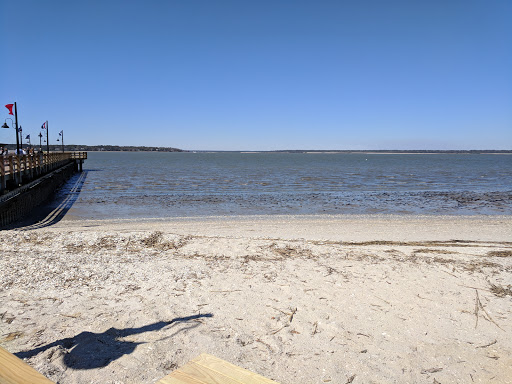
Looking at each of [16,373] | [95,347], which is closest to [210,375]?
[16,373]

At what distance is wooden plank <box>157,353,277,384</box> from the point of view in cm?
192

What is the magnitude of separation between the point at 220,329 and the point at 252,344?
0.49 meters

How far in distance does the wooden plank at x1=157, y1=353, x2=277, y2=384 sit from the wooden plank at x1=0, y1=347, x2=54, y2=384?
1.82 feet

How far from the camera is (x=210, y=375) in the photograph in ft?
6.49

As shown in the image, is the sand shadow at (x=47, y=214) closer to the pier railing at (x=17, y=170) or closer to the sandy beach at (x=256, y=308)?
the pier railing at (x=17, y=170)

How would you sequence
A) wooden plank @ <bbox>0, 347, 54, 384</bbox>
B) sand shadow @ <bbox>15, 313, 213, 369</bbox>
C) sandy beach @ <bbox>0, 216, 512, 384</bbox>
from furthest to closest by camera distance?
1. sandy beach @ <bbox>0, 216, 512, 384</bbox>
2. sand shadow @ <bbox>15, 313, 213, 369</bbox>
3. wooden plank @ <bbox>0, 347, 54, 384</bbox>

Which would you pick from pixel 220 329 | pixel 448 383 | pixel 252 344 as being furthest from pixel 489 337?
pixel 220 329

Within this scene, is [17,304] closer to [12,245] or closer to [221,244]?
[12,245]

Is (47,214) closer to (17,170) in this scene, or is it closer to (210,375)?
(17,170)

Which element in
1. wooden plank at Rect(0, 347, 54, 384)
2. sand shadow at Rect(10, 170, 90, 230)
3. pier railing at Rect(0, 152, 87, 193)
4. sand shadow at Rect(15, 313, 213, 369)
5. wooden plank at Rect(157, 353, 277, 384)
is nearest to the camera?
wooden plank at Rect(0, 347, 54, 384)

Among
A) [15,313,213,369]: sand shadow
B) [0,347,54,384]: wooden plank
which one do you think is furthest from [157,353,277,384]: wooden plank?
[15,313,213,369]: sand shadow

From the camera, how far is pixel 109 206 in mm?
19594

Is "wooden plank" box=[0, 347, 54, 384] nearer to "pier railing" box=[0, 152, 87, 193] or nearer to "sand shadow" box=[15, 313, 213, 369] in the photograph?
"sand shadow" box=[15, 313, 213, 369]

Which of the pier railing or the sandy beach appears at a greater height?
the pier railing
